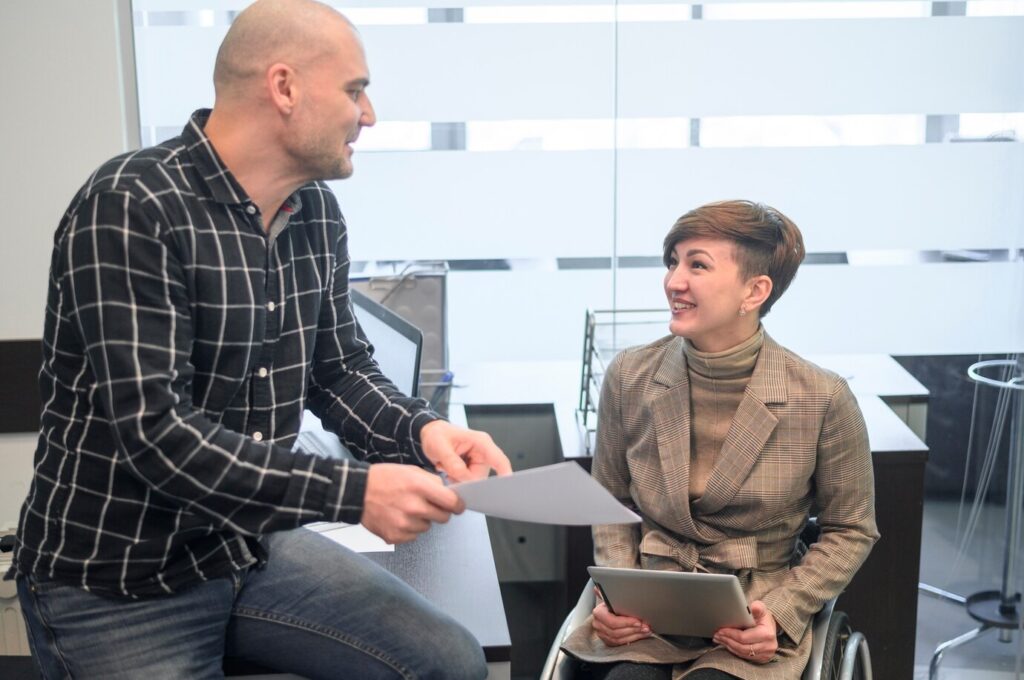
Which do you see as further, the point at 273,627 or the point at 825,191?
the point at 825,191

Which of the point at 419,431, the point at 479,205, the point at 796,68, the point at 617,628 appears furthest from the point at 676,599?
the point at 796,68

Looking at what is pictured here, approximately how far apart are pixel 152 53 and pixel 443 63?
2.57 feet

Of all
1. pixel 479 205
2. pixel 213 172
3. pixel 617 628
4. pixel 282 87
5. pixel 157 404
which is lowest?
pixel 617 628

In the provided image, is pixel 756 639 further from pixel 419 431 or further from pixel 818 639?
pixel 419 431

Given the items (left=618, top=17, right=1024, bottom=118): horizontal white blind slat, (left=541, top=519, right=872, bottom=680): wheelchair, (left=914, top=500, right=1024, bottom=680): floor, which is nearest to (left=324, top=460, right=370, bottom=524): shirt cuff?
(left=541, top=519, right=872, bottom=680): wheelchair

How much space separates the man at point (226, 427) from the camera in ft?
5.03

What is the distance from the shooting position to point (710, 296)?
2221 mm

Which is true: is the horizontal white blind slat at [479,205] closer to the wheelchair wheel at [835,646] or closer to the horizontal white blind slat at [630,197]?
the horizontal white blind slat at [630,197]

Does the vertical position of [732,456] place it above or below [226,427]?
below

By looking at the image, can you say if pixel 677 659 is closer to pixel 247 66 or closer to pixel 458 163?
pixel 247 66

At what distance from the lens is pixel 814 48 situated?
3.24 metres

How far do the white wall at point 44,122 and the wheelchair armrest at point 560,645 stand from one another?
1.61m

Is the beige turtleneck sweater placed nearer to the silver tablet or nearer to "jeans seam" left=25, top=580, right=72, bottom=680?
the silver tablet

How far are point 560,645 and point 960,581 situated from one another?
1.54 metres
